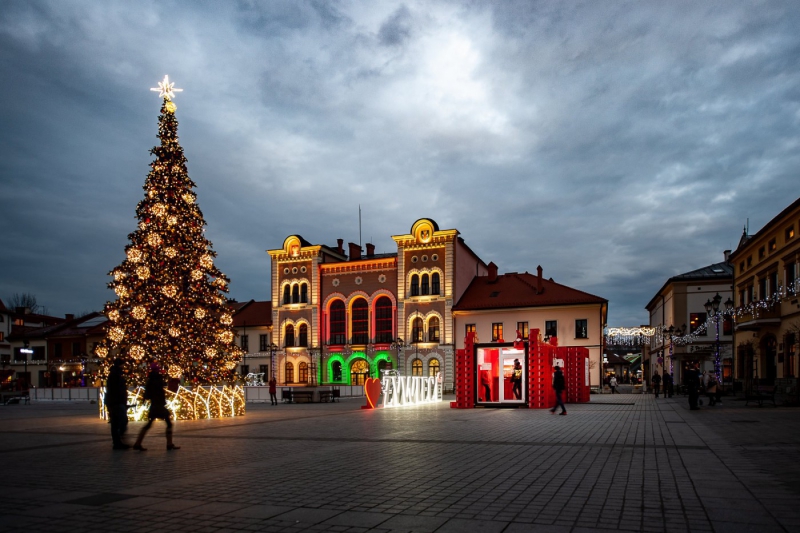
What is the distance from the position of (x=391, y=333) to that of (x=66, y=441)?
4655cm

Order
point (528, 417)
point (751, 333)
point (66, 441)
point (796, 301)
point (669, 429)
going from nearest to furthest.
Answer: point (66, 441) < point (669, 429) < point (528, 417) < point (796, 301) < point (751, 333)

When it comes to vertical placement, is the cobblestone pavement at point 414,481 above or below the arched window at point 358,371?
above

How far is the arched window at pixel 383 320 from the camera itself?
61.4 metres

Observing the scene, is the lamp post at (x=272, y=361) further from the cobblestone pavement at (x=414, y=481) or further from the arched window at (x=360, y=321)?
the cobblestone pavement at (x=414, y=481)

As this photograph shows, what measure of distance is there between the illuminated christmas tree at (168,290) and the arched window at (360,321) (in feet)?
129

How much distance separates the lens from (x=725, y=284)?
54156 millimetres

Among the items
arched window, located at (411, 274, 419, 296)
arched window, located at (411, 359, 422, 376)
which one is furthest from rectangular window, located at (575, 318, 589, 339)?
arched window, located at (411, 274, 419, 296)

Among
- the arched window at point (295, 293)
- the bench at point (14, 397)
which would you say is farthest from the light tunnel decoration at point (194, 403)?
the arched window at point (295, 293)

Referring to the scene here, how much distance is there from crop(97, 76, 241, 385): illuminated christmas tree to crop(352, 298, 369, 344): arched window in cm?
3919

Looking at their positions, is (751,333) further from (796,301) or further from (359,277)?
(359,277)

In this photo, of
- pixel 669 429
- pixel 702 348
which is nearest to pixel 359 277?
pixel 702 348

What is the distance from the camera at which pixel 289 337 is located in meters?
65.0

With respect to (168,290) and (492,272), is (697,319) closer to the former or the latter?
(492,272)

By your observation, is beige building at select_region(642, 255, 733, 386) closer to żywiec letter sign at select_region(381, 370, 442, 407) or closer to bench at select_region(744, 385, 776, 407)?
bench at select_region(744, 385, 776, 407)
